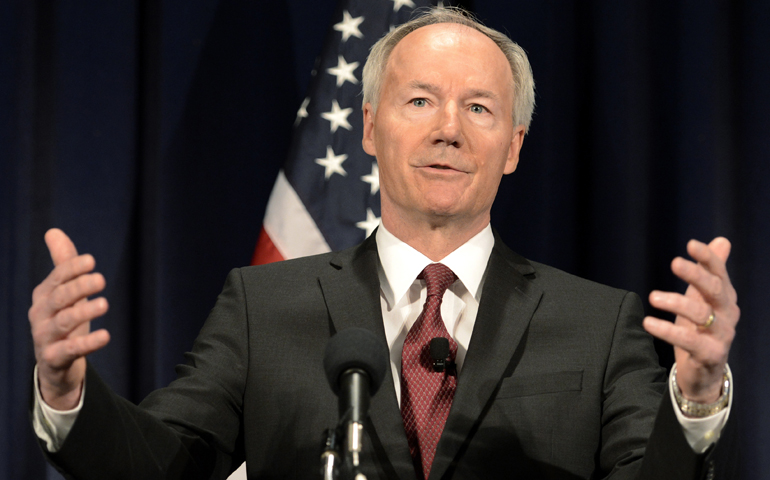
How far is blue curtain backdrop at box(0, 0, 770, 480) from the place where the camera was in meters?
2.18

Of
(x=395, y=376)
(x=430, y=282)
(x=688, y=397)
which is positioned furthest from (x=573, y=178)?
(x=688, y=397)

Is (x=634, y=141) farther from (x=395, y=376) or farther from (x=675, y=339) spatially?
(x=675, y=339)

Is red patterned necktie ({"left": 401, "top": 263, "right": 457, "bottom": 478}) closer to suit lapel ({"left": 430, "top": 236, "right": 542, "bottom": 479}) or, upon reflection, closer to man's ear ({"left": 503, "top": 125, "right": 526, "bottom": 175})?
suit lapel ({"left": 430, "top": 236, "right": 542, "bottom": 479})

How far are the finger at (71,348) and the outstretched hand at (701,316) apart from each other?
0.69 meters

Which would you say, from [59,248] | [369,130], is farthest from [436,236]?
[59,248]

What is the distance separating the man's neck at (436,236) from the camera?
5.50 feet

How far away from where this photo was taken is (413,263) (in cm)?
161

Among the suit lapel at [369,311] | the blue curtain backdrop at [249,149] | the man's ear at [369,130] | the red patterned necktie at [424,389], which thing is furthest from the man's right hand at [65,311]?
the blue curtain backdrop at [249,149]

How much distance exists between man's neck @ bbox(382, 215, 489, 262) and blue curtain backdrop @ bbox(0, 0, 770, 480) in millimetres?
740

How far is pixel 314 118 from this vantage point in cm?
221

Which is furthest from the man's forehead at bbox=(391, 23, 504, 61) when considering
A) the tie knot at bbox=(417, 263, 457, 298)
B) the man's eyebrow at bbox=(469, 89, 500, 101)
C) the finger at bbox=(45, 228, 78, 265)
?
the finger at bbox=(45, 228, 78, 265)

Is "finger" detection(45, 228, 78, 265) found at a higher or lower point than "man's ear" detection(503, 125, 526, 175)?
lower

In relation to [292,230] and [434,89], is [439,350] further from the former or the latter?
[292,230]

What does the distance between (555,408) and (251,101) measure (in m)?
1.50
